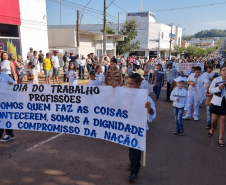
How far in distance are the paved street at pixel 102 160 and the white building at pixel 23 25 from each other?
10.9m

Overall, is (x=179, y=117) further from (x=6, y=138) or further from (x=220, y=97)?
(x=6, y=138)

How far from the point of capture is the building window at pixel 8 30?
46.1 feet

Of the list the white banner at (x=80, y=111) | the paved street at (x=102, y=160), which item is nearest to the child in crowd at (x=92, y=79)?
the paved street at (x=102, y=160)

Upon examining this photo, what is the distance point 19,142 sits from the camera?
508 centimetres

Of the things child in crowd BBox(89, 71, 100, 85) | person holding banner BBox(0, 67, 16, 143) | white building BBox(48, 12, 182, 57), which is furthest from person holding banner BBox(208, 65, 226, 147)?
white building BBox(48, 12, 182, 57)

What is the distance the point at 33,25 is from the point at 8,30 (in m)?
2.24

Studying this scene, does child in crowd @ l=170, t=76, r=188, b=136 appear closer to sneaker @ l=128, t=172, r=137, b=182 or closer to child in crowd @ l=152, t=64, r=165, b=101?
sneaker @ l=128, t=172, r=137, b=182

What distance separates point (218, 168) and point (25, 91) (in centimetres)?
406

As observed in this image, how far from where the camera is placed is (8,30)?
1444cm

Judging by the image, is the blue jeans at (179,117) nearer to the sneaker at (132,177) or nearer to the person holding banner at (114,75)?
the person holding banner at (114,75)

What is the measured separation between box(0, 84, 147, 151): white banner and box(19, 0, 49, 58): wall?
12.1 meters

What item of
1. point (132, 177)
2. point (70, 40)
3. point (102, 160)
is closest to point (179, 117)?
point (102, 160)

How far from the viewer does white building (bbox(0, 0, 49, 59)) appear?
1403cm

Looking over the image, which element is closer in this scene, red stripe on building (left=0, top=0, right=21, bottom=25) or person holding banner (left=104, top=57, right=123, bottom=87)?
person holding banner (left=104, top=57, right=123, bottom=87)
